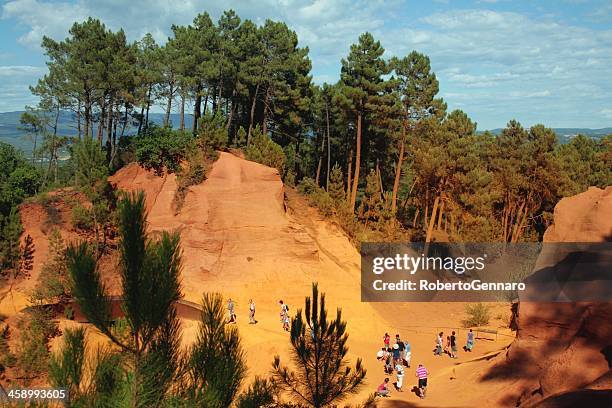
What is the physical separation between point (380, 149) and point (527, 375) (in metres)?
30.9

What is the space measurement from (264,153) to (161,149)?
20.9 feet

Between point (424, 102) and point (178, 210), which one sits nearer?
point (178, 210)

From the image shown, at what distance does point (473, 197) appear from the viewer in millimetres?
33406

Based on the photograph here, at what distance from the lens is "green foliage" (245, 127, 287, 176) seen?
30297 millimetres

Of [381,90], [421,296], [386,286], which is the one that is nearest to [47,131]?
[381,90]

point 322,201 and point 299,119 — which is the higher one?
point 299,119

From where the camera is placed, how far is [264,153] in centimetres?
3059

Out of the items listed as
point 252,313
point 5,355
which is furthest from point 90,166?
point 252,313

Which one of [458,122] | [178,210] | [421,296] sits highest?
[458,122]

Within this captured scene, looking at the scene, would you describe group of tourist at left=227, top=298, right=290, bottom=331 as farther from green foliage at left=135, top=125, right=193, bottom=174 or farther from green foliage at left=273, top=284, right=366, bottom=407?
green foliage at left=273, top=284, right=366, bottom=407

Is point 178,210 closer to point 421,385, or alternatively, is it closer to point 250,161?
point 250,161

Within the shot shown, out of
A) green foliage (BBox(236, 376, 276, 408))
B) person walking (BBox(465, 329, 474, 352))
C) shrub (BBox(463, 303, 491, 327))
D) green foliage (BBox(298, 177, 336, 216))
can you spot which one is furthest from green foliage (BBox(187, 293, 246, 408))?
green foliage (BBox(298, 177, 336, 216))

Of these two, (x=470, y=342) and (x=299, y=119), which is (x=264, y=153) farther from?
(x=470, y=342)

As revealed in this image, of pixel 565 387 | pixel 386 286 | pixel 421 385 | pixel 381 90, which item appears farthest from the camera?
pixel 381 90
